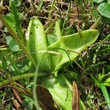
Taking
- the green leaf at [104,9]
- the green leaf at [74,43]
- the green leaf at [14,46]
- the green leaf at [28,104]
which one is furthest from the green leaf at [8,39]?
the green leaf at [104,9]

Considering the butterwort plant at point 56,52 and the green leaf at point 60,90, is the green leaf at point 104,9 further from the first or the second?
the green leaf at point 60,90

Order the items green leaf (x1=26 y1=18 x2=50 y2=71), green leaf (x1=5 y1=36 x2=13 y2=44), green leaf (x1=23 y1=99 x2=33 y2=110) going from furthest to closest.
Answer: green leaf (x1=5 y1=36 x2=13 y2=44), green leaf (x1=26 y1=18 x2=50 y2=71), green leaf (x1=23 y1=99 x2=33 y2=110)

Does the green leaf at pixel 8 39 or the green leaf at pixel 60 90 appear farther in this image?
the green leaf at pixel 8 39

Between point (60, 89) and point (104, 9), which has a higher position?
point (104, 9)

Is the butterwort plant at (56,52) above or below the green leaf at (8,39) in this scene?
below

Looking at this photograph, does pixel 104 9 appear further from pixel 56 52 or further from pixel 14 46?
pixel 14 46

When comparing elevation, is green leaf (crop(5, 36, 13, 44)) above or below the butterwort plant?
above

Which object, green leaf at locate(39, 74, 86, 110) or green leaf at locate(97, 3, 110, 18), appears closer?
green leaf at locate(39, 74, 86, 110)

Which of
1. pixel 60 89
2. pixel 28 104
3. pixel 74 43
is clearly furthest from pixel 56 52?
pixel 28 104

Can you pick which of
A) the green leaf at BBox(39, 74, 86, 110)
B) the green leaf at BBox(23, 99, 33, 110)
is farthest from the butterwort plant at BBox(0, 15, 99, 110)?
the green leaf at BBox(23, 99, 33, 110)

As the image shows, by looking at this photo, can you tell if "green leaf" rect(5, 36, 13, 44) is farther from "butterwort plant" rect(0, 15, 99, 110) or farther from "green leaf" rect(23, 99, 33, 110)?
"green leaf" rect(23, 99, 33, 110)

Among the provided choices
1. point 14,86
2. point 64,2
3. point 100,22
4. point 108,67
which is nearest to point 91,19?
point 100,22
